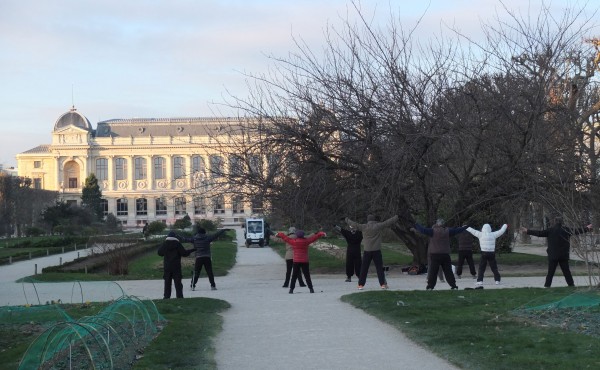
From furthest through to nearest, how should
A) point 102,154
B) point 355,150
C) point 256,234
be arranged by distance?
point 102,154 → point 256,234 → point 355,150

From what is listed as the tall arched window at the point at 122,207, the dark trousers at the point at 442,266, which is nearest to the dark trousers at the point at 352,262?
the dark trousers at the point at 442,266

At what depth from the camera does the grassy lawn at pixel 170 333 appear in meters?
10.5

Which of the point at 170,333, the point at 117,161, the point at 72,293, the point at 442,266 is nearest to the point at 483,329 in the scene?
the point at 170,333

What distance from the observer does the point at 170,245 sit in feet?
62.1

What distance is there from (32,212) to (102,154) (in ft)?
196

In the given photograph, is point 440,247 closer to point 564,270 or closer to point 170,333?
point 564,270

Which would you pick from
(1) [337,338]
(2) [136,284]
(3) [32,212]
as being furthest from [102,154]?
(1) [337,338]

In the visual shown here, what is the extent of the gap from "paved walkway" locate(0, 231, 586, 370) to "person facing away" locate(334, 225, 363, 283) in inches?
19.5

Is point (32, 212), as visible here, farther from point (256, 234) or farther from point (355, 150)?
point (355, 150)

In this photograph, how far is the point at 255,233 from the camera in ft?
187

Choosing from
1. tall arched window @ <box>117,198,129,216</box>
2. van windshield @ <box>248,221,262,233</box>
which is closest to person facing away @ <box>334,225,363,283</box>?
van windshield @ <box>248,221,262,233</box>

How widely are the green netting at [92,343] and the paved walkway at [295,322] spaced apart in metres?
1.17

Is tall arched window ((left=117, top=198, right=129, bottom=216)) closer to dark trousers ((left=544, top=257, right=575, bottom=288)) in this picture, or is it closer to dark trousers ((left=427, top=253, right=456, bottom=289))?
dark trousers ((left=427, top=253, right=456, bottom=289))

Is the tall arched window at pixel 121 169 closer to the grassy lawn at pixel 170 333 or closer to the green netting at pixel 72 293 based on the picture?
the green netting at pixel 72 293
